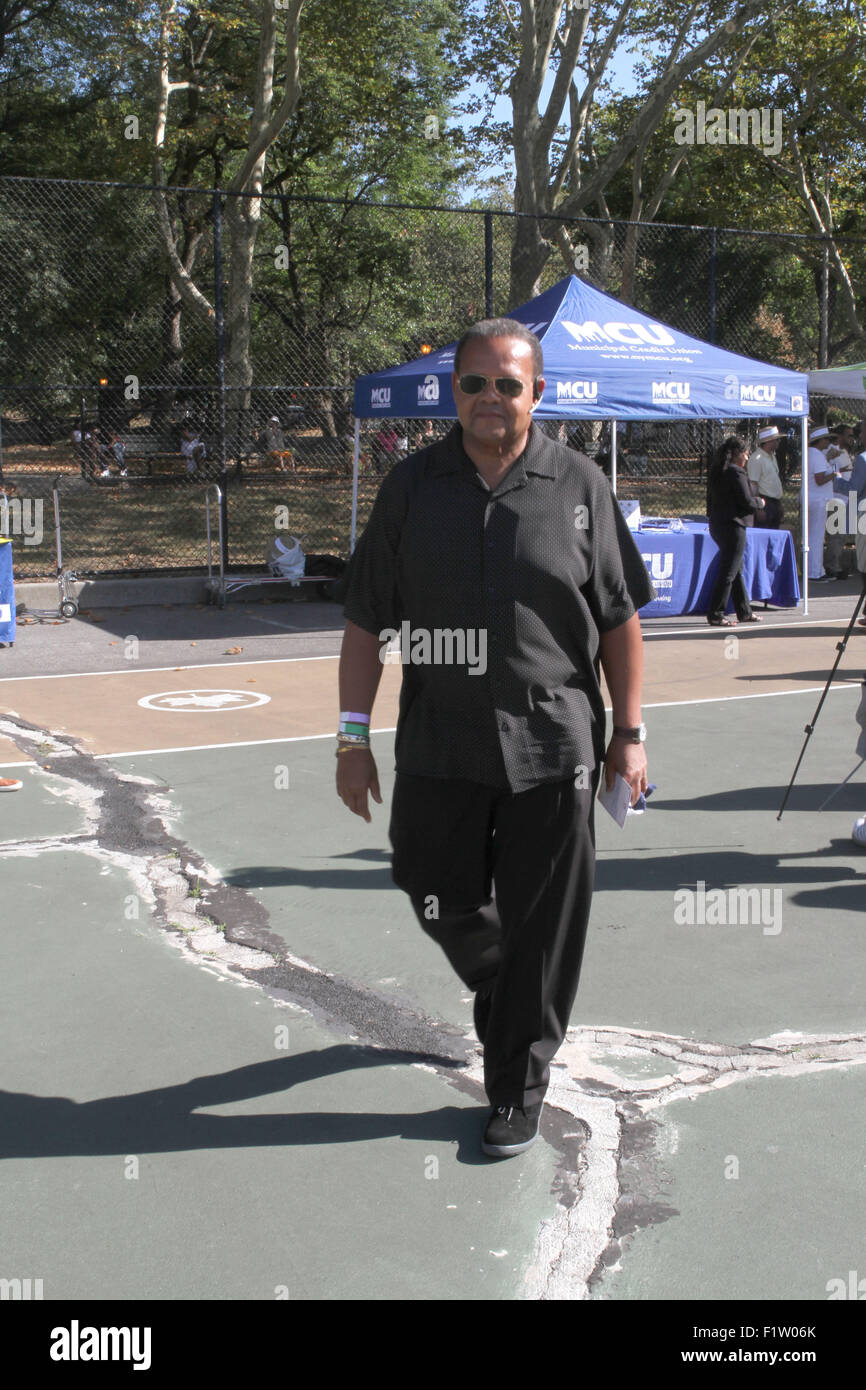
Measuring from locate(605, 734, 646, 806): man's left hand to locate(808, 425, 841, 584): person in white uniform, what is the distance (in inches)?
648

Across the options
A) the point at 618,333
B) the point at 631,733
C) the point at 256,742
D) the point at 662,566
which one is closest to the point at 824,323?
the point at 662,566

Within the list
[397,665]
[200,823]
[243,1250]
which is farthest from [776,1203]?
[397,665]

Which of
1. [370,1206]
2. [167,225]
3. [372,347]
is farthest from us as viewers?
[372,347]

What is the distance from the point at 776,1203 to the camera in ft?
11.1

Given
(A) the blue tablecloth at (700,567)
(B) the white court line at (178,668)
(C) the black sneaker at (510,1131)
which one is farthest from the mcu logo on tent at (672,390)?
(C) the black sneaker at (510,1131)

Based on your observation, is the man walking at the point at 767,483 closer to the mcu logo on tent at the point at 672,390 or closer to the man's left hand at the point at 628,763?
the mcu logo on tent at the point at 672,390

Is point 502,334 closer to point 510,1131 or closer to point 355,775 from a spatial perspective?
point 355,775

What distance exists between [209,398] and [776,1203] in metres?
28.4

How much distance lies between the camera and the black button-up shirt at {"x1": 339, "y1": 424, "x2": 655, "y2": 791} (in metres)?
3.43

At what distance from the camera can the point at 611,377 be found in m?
13.6

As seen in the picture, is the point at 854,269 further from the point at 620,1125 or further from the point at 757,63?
the point at 620,1125

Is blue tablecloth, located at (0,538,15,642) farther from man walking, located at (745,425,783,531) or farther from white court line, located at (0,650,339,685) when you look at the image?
man walking, located at (745,425,783,531)

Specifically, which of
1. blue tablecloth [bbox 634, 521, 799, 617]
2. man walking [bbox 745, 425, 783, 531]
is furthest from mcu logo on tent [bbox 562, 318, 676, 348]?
man walking [bbox 745, 425, 783, 531]

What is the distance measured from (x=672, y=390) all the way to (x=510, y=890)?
11.4 metres
